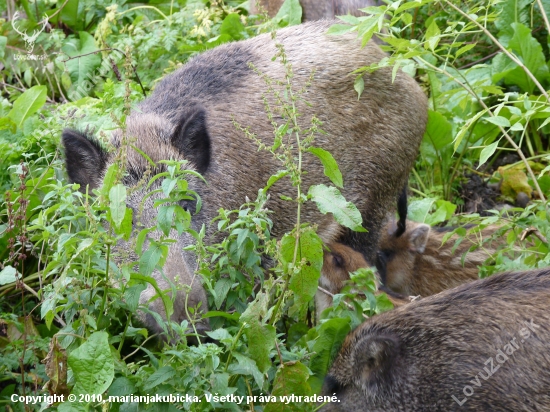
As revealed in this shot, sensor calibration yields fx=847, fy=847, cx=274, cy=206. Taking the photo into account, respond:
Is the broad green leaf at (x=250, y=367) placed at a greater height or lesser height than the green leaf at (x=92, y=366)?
lesser

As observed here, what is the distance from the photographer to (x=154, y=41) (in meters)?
7.30

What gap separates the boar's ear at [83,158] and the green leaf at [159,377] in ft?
6.05

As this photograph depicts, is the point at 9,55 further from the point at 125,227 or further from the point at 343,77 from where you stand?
the point at 125,227

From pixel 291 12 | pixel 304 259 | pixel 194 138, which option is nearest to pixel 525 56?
pixel 291 12

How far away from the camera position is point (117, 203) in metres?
3.15

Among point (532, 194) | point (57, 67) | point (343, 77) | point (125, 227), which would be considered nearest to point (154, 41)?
point (57, 67)

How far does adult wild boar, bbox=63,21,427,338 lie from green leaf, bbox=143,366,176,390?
154 cm

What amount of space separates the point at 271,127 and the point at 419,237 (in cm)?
162

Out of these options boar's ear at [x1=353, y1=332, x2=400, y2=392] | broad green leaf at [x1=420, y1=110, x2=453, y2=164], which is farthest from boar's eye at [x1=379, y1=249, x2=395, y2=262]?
boar's ear at [x1=353, y1=332, x2=400, y2=392]

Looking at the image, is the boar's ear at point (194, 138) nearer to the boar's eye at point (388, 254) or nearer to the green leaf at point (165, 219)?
the green leaf at point (165, 219)

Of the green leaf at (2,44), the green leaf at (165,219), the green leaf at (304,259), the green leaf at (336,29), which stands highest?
the green leaf at (165,219)

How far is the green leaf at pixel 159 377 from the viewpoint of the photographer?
3.30m

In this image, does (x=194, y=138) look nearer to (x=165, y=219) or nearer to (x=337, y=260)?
(x=337, y=260)

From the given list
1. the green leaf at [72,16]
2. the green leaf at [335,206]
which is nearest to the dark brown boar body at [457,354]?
the green leaf at [335,206]
